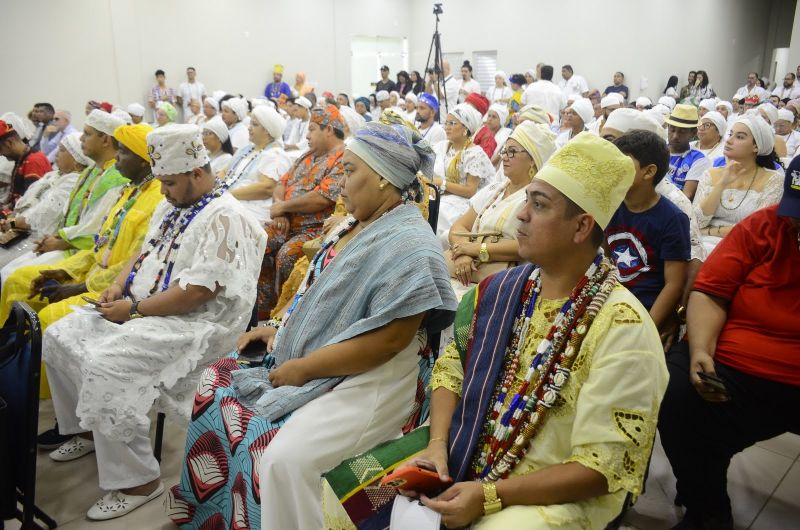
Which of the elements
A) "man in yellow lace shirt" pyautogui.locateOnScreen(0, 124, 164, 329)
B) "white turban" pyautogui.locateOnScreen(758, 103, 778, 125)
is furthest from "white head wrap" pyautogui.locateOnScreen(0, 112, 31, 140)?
"white turban" pyautogui.locateOnScreen(758, 103, 778, 125)

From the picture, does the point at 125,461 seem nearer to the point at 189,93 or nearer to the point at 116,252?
the point at 116,252

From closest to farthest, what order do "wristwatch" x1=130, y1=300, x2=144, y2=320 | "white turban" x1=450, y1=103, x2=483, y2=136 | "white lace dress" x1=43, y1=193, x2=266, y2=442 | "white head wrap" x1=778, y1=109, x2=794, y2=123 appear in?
"white lace dress" x1=43, y1=193, x2=266, y2=442
"wristwatch" x1=130, y1=300, x2=144, y2=320
"white turban" x1=450, y1=103, x2=483, y2=136
"white head wrap" x1=778, y1=109, x2=794, y2=123

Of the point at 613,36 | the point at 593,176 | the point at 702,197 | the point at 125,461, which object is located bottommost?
the point at 125,461

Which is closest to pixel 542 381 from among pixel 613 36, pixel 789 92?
pixel 789 92

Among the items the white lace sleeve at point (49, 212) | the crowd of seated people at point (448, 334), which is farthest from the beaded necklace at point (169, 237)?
the white lace sleeve at point (49, 212)

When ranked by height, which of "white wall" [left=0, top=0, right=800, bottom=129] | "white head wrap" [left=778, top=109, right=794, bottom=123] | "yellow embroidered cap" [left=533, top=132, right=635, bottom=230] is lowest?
"white head wrap" [left=778, top=109, right=794, bottom=123]

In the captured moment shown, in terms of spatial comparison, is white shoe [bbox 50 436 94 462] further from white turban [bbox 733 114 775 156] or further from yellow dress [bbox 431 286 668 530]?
white turban [bbox 733 114 775 156]

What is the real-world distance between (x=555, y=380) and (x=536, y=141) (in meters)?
1.73

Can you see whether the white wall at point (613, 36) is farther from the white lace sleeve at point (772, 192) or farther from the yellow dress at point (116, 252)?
the yellow dress at point (116, 252)

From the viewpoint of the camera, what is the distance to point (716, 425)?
6.73ft

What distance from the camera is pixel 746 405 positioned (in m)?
2.02

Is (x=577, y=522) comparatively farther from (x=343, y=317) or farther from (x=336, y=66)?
(x=336, y=66)

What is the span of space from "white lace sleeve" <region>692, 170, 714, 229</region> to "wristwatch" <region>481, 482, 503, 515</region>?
9.39 feet

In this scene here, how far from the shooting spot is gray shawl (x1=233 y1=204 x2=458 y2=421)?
1729 millimetres
